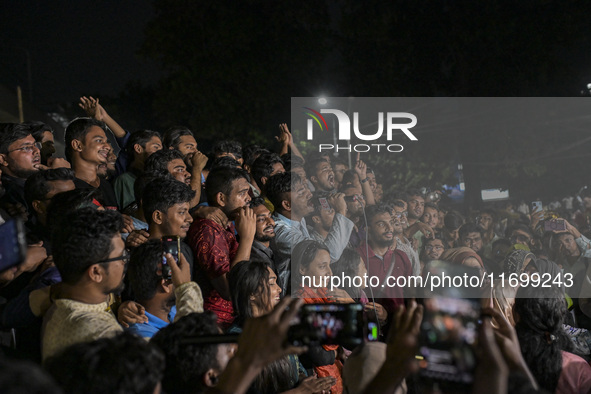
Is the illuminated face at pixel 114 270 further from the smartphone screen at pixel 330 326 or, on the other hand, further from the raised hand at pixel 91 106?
the raised hand at pixel 91 106

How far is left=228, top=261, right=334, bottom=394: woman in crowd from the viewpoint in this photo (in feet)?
10.1

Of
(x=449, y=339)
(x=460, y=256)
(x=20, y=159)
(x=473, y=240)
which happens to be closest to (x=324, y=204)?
(x=460, y=256)

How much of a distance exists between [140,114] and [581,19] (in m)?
24.1

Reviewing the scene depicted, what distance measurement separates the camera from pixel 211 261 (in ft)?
11.5

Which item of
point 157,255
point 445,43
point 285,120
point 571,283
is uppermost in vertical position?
point 445,43

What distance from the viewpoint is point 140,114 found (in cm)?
3312

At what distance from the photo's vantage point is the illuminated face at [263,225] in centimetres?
419

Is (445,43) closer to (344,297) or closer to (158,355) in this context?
(344,297)

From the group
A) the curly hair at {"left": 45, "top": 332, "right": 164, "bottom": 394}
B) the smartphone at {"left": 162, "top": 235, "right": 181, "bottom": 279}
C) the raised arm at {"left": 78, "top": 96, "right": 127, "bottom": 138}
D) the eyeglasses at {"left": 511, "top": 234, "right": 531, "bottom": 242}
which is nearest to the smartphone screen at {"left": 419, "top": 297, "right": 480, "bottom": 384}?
the curly hair at {"left": 45, "top": 332, "right": 164, "bottom": 394}

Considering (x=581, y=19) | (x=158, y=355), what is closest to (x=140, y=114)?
(x=581, y=19)

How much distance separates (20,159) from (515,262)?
363 cm

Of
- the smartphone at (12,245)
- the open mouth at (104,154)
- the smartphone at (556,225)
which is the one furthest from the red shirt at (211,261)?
the smartphone at (556,225)

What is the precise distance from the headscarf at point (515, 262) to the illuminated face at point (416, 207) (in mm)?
2146

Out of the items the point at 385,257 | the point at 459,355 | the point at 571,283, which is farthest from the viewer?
the point at 571,283
